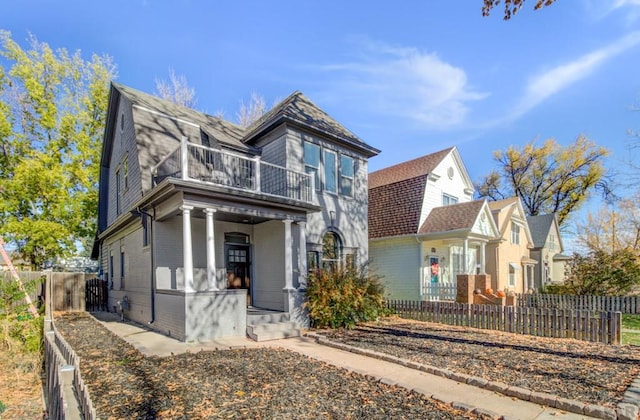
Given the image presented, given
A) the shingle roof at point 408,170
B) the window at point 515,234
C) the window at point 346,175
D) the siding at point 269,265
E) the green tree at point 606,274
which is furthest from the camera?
the window at point 515,234

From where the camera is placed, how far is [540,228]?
28250mm

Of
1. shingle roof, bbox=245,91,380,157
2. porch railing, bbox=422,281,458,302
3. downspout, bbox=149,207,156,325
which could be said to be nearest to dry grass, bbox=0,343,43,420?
downspout, bbox=149,207,156,325

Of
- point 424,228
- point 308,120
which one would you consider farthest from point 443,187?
point 308,120

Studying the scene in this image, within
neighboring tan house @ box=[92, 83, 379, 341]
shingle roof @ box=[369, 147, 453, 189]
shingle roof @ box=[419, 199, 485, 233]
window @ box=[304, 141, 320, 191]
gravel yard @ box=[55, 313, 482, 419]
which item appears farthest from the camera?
shingle roof @ box=[369, 147, 453, 189]

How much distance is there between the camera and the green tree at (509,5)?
6.70 meters

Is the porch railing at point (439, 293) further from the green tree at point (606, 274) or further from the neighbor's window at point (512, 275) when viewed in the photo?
the neighbor's window at point (512, 275)

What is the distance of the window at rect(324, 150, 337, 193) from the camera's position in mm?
13820

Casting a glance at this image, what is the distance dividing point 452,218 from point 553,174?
25.4 meters

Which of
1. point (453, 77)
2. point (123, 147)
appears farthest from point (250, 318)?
point (453, 77)

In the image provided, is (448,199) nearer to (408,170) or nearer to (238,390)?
(408,170)

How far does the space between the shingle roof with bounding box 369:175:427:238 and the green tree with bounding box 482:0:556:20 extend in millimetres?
10205

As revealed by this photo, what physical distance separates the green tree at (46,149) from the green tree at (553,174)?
36.5 m

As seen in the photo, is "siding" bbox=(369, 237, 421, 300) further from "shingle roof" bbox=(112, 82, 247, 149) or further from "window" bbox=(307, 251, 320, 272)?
"shingle roof" bbox=(112, 82, 247, 149)

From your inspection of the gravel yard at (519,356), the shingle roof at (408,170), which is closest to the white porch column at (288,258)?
the gravel yard at (519,356)
